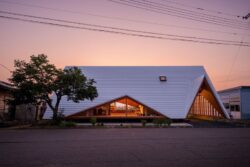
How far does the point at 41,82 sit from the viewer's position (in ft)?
57.9

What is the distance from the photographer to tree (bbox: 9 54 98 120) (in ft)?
56.7

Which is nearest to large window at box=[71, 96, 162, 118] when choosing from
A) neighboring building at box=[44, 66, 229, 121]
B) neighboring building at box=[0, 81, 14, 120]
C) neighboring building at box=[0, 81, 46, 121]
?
neighboring building at box=[44, 66, 229, 121]

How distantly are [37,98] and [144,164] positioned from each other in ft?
48.1

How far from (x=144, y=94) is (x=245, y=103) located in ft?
57.8

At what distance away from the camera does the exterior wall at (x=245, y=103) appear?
30156mm

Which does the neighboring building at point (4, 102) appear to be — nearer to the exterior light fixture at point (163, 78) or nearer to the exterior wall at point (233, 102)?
the exterior light fixture at point (163, 78)

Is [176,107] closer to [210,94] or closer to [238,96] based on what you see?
[210,94]

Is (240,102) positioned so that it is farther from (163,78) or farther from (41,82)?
(41,82)

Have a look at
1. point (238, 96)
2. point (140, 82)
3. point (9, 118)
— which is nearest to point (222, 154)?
point (140, 82)

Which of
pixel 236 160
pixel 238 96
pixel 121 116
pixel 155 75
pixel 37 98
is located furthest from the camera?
pixel 238 96

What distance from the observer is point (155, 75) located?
85.7ft

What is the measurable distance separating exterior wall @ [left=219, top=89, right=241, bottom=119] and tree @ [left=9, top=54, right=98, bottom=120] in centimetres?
2439

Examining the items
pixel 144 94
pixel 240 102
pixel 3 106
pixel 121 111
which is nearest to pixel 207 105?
pixel 240 102

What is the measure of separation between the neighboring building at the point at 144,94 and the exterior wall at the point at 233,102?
7084mm
